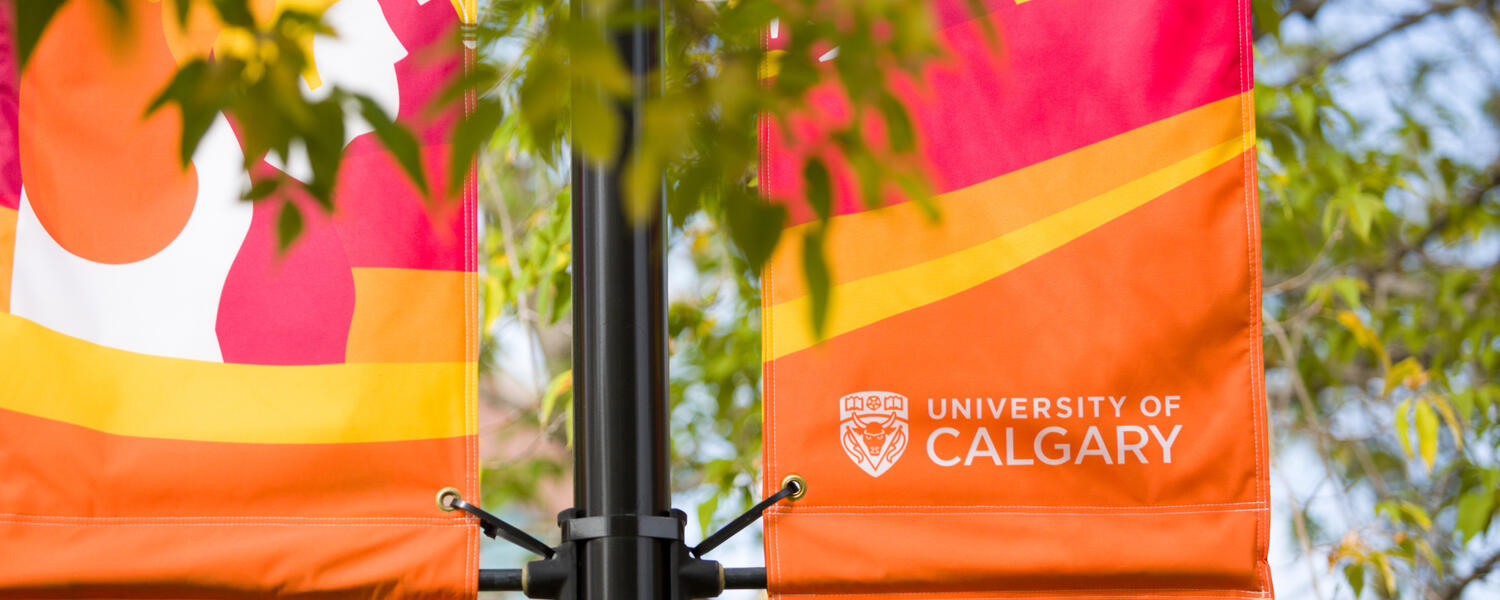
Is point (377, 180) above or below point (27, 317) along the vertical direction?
above

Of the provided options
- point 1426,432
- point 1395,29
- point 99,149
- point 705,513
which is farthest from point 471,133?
point 1395,29

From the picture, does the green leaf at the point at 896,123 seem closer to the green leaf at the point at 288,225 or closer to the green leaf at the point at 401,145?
the green leaf at the point at 401,145

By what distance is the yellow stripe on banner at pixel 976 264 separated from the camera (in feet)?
7.09

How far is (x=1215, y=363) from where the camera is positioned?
2.17 meters

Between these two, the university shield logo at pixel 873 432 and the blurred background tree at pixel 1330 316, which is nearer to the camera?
the university shield logo at pixel 873 432

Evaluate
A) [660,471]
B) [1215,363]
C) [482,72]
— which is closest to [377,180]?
[660,471]

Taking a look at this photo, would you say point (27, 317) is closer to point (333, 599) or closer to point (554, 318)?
point (333, 599)

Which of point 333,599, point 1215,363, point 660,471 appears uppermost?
point 1215,363

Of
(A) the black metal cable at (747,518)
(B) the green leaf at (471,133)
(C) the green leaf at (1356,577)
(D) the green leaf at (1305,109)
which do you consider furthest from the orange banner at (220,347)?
(C) the green leaf at (1356,577)

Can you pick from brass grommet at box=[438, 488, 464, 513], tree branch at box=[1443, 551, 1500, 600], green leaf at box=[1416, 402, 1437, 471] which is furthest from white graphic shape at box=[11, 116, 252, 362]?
tree branch at box=[1443, 551, 1500, 600]

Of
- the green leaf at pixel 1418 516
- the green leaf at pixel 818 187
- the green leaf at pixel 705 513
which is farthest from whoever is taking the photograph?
the green leaf at pixel 1418 516

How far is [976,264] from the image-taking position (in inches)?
86.4

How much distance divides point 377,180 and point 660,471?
695mm

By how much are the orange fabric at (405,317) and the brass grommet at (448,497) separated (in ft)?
0.71
